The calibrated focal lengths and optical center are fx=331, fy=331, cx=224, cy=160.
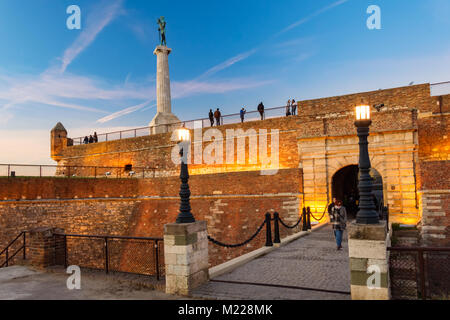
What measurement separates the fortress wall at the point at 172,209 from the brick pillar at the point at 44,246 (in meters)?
10.3

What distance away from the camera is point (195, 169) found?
88.4 ft

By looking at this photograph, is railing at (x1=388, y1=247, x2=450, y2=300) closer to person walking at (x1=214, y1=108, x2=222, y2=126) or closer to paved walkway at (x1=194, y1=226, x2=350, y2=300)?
paved walkway at (x1=194, y1=226, x2=350, y2=300)

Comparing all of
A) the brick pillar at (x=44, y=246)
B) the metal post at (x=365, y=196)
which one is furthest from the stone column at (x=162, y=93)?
the metal post at (x=365, y=196)

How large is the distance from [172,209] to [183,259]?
15.9m

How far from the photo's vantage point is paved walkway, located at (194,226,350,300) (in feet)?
21.0

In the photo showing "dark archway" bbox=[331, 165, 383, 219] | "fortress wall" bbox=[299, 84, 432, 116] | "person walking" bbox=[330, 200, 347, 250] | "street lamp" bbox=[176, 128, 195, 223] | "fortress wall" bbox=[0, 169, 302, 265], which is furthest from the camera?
"dark archway" bbox=[331, 165, 383, 219]

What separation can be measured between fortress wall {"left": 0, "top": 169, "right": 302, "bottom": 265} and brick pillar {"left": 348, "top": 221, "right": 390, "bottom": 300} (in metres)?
12.0

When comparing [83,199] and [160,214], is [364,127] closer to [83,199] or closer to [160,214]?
[160,214]

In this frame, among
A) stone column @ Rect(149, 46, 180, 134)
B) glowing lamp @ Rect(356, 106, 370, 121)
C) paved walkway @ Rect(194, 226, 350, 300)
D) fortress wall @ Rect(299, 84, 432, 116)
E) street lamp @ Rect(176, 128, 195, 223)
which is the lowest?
paved walkway @ Rect(194, 226, 350, 300)

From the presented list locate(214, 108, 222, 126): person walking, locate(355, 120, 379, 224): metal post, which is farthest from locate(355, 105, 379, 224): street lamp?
locate(214, 108, 222, 126): person walking

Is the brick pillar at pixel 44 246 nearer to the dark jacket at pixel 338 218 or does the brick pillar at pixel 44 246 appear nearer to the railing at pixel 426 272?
the dark jacket at pixel 338 218

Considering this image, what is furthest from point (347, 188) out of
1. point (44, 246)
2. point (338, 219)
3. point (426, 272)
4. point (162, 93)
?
point (44, 246)
